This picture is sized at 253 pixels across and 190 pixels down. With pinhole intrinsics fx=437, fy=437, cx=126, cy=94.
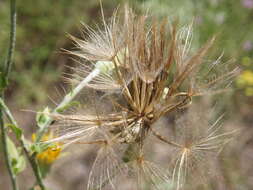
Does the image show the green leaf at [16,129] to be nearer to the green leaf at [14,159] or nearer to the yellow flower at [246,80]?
the green leaf at [14,159]

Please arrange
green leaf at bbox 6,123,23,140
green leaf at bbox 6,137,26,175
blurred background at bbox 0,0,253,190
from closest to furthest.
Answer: green leaf at bbox 6,123,23,140
green leaf at bbox 6,137,26,175
blurred background at bbox 0,0,253,190

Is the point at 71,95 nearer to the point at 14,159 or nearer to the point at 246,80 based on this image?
the point at 14,159

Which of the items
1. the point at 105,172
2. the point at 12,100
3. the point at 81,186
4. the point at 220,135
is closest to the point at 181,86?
the point at 220,135

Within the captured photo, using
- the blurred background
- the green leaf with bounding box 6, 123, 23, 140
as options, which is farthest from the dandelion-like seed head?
the blurred background

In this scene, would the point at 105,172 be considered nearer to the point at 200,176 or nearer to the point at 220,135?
the point at 200,176

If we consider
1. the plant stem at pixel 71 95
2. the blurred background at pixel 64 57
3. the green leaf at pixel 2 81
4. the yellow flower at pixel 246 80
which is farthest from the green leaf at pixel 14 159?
the yellow flower at pixel 246 80

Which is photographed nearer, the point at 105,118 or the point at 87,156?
the point at 105,118

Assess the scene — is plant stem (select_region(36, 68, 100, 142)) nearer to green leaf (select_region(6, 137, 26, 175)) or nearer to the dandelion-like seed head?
the dandelion-like seed head

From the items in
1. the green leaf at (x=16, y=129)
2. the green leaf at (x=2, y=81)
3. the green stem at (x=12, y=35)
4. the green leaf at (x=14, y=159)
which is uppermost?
the green stem at (x=12, y=35)
